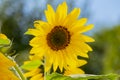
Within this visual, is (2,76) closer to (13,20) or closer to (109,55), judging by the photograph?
(109,55)

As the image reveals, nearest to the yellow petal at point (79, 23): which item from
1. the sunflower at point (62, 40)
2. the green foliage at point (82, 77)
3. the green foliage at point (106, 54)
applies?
the sunflower at point (62, 40)

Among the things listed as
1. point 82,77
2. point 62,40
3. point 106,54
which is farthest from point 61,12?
point 106,54

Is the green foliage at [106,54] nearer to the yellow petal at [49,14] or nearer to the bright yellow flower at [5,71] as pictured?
the yellow petal at [49,14]

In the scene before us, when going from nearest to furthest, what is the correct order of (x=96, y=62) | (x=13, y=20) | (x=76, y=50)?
(x=76, y=50) → (x=96, y=62) → (x=13, y=20)

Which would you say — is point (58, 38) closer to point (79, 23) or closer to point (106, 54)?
point (79, 23)

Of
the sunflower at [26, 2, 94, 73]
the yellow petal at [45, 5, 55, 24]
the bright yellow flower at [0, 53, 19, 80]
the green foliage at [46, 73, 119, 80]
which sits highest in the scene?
the yellow petal at [45, 5, 55, 24]

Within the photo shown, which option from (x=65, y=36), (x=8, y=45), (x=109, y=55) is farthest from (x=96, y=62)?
(x=8, y=45)

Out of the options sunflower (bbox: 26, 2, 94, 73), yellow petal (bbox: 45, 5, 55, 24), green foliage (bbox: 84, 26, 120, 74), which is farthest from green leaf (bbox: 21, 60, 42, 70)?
green foliage (bbox: 84, 26, 120, 74)

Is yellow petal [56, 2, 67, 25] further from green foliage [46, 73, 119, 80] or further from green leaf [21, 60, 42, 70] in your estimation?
green foliage [46, 73, 119, 80]
